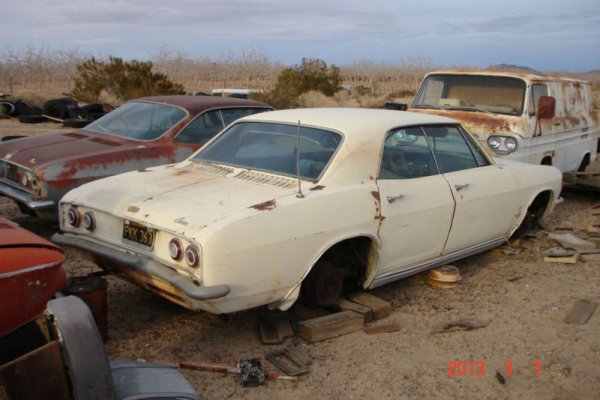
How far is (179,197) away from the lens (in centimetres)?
391

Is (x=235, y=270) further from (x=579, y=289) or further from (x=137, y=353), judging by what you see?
(x=579, y=289)

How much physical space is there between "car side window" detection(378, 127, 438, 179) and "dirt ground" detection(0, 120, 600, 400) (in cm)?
105

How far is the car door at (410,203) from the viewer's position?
14.2ft

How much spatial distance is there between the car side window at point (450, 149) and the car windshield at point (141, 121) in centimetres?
302

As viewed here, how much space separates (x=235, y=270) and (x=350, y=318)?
1.09m

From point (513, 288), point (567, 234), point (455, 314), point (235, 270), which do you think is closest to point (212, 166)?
point (235, 270)

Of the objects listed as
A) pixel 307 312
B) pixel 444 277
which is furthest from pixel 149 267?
pixel 444 277

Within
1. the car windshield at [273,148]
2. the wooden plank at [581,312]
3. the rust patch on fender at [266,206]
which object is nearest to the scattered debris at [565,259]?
the wooden plank at [581,312]

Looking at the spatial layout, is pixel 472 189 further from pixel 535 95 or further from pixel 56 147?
pixel 56 147

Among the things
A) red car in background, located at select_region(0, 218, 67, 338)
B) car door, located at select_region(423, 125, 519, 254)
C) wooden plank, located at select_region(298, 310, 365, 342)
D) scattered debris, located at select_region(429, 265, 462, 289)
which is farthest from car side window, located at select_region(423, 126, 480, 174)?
red car in background, located at select_region(0, 218, 67, 338)

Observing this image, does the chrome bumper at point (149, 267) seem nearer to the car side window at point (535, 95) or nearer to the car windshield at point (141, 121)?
the car windshield at point (141, 121)

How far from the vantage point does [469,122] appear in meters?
7.81

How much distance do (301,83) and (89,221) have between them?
21515mm

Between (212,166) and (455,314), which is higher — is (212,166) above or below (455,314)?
above
